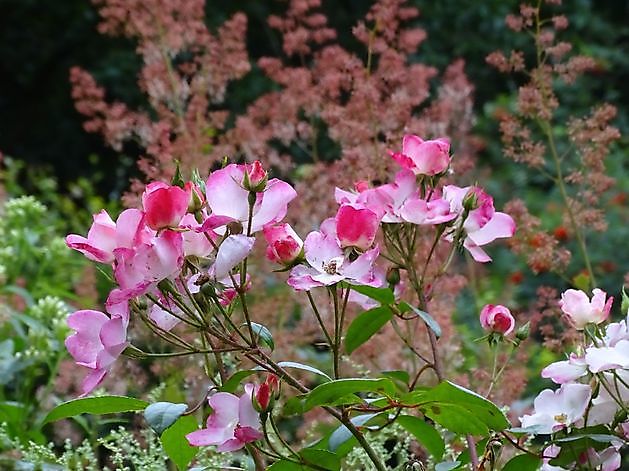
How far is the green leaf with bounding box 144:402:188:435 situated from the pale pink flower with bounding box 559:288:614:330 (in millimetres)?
339

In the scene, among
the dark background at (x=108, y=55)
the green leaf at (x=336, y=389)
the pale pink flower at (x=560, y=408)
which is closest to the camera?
the green leaf at (x=336, y=389)

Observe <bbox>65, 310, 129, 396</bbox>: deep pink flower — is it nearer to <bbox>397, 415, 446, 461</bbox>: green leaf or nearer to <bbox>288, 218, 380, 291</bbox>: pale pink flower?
<bbox>288, 218, 380, 291</bbox>: pale pink flower

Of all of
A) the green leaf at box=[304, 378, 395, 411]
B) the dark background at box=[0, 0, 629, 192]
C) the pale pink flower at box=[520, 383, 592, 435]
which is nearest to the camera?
the green leaf at box=[304, 378, 395, 411]

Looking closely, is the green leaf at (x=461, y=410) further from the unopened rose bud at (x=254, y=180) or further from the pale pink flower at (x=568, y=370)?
the unopened rose bud at (x=254, y=180)

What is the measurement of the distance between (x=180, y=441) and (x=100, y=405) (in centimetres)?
8

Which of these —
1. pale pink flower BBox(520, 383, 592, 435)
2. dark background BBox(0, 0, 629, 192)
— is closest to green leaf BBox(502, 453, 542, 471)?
pale pink flower BBox(520, 383, 592, 435)

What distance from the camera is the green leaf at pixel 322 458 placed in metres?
0.82

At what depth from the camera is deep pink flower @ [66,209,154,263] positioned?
77 cm

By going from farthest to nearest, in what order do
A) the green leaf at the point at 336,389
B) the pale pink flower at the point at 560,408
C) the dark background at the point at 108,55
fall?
the dark background at the point at 108,55 → the pale pink flower at the point at 560,408 → the green leaf at the point at 336,389

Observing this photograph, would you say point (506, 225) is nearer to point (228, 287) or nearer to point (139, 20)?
point (228, 287)

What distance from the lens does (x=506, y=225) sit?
941 mm

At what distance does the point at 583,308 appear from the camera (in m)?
0.90

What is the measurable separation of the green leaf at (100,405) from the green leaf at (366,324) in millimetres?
219

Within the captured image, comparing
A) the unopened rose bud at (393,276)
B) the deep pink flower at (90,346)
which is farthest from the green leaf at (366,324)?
the deep pink flower at (90,346)
